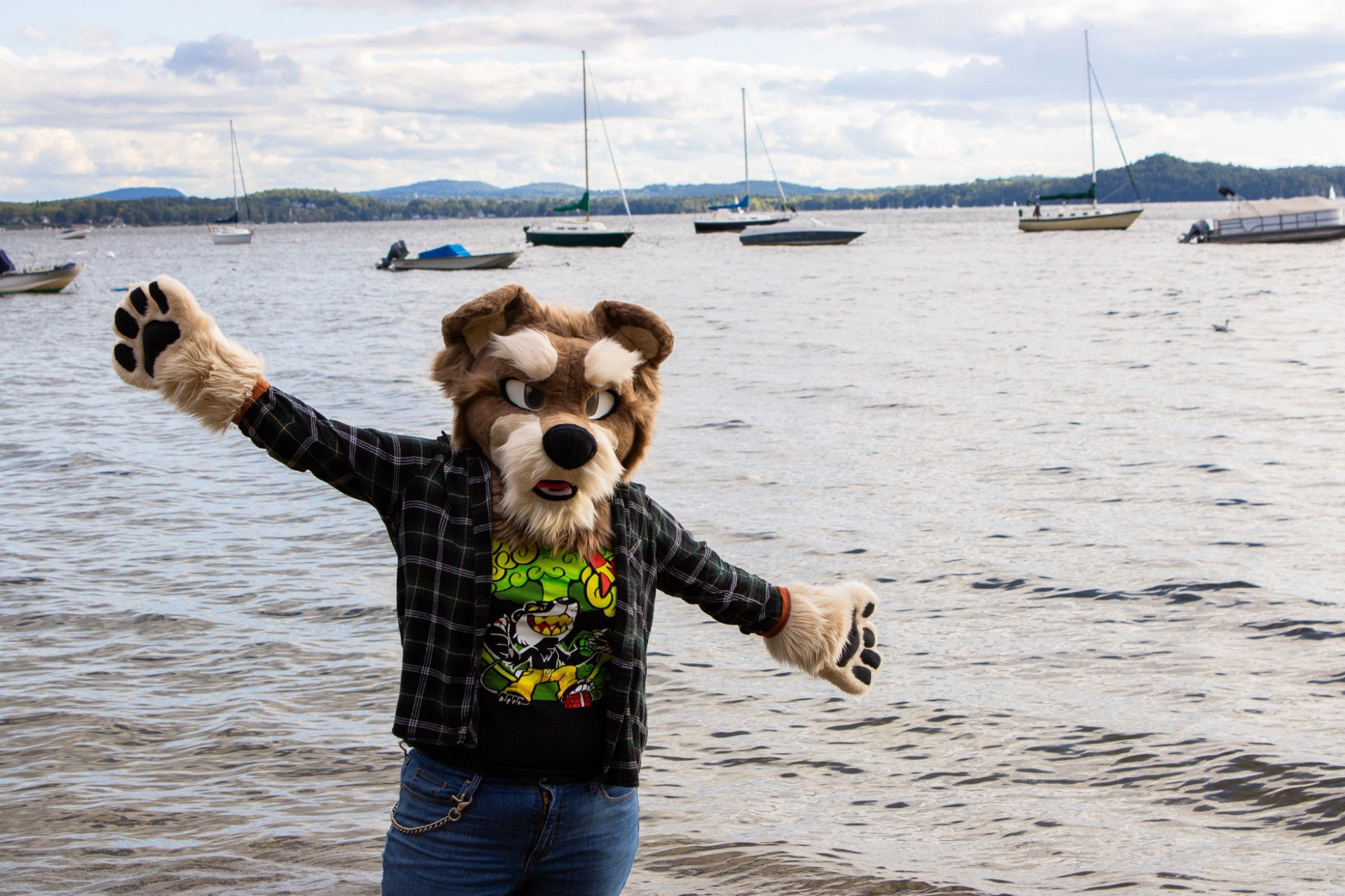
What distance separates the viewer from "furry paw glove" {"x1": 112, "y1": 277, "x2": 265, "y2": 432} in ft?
8.47

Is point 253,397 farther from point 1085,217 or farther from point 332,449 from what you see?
point 1085,217

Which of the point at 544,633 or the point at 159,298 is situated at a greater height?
the point at 159,298

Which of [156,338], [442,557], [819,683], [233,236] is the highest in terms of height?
[233,236]

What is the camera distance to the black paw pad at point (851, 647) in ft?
10.5

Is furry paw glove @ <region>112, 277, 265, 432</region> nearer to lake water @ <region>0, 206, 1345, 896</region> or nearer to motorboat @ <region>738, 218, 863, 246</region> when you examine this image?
lake water @ <region>0, 206, 1345, 896</region>

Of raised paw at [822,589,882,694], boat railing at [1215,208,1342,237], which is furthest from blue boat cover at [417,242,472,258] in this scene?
raised paw at [822,589,882,694]

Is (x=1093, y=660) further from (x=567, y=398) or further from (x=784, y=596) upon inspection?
(x=567, y=398)

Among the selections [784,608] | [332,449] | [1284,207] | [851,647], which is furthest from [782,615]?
[1284,207]

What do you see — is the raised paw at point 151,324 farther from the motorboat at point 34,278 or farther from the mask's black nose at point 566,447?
the motorboat at point 34,278

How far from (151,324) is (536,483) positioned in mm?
946

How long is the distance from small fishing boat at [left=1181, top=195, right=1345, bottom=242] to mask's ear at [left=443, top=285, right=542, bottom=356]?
216ft

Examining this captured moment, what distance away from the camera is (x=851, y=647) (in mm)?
3209

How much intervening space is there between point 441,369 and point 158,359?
62cm

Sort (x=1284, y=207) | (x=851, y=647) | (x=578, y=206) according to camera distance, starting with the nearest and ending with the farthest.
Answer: (x=851, y=647) → (x=1284, y=207) → (x=578, y=206)
